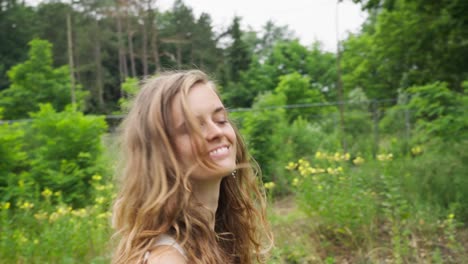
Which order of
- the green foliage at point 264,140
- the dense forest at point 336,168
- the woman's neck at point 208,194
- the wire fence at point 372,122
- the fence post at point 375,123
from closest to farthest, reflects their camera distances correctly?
the woman's neck at point 208,194 → the dense forest at point 336,168 → the green foliage at point 264,140 → the fence post at point 375,123 → the wire fence at point 372,122

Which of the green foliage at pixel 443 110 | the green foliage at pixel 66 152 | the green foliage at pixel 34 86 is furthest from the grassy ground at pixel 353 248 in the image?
the green foliage at pixel 34 86

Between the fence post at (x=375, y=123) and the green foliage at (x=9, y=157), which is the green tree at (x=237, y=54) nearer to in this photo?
the fence post at (x=375, y=123)

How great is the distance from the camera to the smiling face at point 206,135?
118cm

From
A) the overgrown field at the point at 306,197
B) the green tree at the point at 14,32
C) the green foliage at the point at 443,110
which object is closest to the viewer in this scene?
the overgrown field at the point at 306,197

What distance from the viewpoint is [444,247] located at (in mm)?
4332

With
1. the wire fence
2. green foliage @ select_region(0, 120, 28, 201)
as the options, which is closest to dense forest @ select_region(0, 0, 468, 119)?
the wire fence

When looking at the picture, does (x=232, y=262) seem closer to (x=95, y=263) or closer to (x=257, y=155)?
(x=95, y=263)

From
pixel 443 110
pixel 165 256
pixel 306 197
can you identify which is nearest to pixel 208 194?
pixel 165 256

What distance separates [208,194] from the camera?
4.25 feet

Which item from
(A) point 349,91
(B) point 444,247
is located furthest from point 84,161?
(A) point 349,91

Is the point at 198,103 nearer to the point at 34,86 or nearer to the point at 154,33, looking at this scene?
the point at 34,86

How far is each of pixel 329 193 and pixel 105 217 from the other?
2189 millimetres

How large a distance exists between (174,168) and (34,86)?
2243 centimetres

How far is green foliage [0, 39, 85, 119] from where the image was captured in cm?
2047
